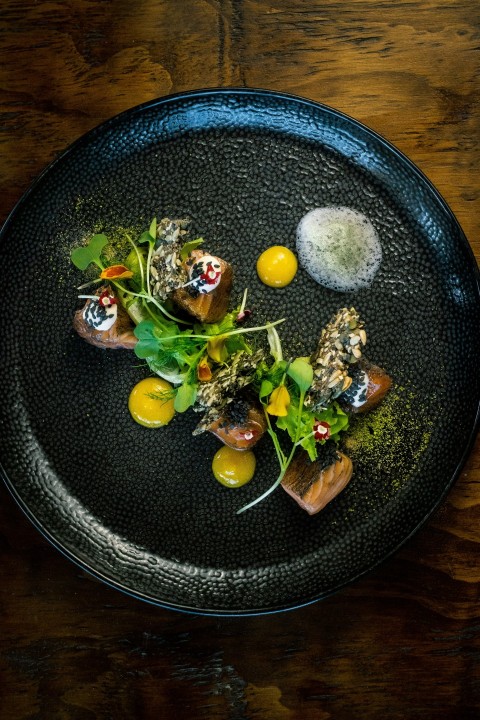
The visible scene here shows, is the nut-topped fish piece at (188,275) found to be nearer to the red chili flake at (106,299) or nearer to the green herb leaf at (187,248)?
the green herb leaf at (187,248)

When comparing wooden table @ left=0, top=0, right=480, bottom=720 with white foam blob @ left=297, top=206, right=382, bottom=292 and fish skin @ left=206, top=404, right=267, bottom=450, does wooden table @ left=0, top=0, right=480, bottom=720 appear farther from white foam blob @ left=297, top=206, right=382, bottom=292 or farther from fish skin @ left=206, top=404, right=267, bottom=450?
fish skin @ left=206, top=404, right=267, bottom=450

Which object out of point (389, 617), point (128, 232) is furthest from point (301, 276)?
point (389, 617)

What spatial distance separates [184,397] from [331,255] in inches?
24.2

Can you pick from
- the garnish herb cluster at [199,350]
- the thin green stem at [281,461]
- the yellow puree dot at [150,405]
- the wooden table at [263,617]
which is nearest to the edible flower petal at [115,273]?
the garnish herb cluster at [199,350]

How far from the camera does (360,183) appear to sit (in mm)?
1755

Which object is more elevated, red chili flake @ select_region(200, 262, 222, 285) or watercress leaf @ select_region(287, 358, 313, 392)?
red chili flake @ select_region(200, 262, 222, 285)

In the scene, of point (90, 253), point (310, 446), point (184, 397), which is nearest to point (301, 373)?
point (310, 446)

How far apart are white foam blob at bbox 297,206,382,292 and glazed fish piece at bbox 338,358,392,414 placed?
10.2 inches

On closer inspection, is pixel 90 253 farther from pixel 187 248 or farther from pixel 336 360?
pixel 336 360

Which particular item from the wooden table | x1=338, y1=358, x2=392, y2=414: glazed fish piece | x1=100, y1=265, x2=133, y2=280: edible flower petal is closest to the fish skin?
x1=338, y1=358, x2=392, y2=414: glazed fish piece

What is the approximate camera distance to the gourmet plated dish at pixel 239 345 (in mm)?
1603

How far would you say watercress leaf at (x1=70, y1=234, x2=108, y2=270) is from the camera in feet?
5.39

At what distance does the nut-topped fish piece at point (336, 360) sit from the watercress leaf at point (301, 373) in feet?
0.13

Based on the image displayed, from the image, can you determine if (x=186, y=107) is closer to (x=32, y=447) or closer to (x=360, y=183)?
(x=360, y=183)
